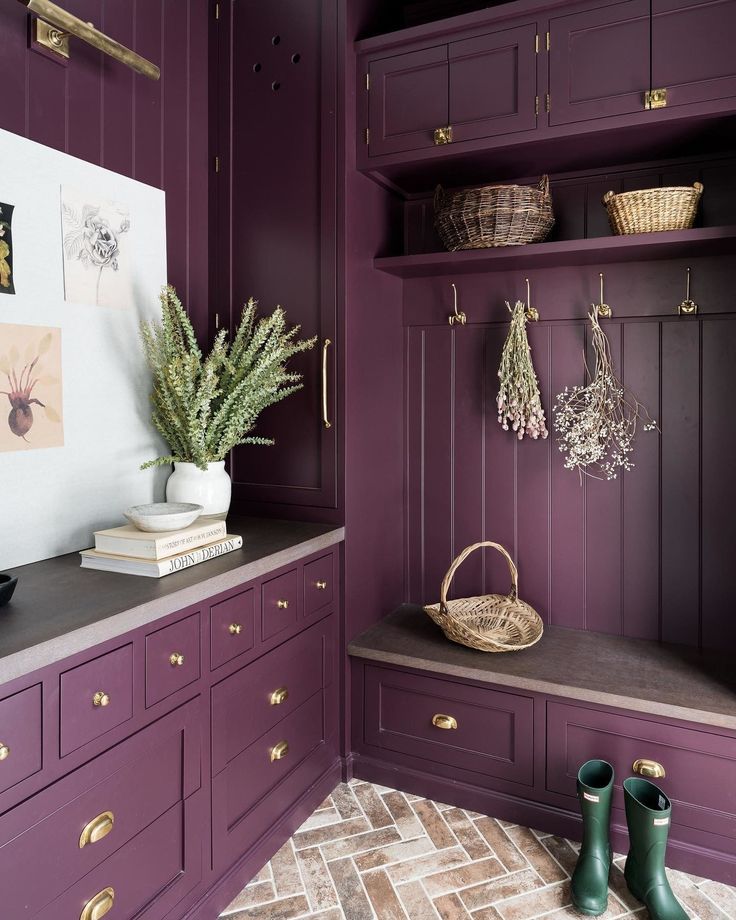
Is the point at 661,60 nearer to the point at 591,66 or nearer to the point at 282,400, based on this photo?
the point at 591,66

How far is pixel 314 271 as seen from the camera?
8.07 ft

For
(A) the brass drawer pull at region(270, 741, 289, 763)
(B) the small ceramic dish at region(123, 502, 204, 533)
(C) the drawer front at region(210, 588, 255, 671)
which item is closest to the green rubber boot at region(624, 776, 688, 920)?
(A) the brass drawer pull at region(270, 741, 289, 763)

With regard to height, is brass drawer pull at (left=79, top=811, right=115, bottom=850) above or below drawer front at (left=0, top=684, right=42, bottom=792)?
below

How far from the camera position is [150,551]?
5.87 ft

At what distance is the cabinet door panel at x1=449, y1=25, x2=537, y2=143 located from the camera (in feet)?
7.36

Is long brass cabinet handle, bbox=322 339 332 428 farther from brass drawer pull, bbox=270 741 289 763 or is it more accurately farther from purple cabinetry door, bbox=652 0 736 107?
purple cabinetry door, bbox=652 0 736 107

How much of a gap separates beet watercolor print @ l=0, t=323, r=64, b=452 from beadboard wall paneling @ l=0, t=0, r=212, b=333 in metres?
0.56

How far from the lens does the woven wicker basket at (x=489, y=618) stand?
7.72ft

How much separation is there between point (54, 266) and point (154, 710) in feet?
4.22

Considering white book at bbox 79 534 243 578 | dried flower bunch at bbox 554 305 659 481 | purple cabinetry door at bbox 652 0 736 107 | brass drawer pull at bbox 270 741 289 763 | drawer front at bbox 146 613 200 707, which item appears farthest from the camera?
dried flower bunch at bbox 554 305 659 481

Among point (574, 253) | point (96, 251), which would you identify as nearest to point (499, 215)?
point (574, 253)

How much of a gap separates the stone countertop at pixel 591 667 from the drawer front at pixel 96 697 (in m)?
1.07

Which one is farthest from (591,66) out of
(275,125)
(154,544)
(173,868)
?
(173,868)

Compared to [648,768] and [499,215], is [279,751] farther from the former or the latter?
[499,215]
